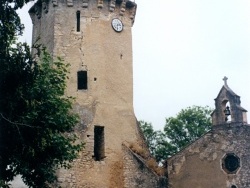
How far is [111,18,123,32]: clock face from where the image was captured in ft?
78.6

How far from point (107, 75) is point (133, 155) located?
4.30m

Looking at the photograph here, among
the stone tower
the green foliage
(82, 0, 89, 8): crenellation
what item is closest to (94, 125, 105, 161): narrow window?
the stone tower

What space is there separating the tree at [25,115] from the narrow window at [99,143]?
5.28m

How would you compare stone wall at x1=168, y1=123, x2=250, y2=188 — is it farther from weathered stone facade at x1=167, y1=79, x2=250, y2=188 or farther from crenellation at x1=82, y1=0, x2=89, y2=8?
crenellation at x1=82, y1=0, x2=89, y2=8

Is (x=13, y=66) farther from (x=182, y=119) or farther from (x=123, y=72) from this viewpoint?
(x=182, y=119)

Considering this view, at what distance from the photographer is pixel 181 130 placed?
3394 cm

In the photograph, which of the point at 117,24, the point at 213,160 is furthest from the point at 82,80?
the point at 213,160

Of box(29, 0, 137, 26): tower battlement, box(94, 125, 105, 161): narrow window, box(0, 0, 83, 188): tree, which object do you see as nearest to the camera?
box(0, 0, 83, 188): tree

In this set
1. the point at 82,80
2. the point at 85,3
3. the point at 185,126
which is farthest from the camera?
the point at 185,126

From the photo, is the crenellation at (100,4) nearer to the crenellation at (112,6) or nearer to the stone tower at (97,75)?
the stone tower at (97,75)

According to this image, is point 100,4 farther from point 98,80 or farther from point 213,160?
point 213,160

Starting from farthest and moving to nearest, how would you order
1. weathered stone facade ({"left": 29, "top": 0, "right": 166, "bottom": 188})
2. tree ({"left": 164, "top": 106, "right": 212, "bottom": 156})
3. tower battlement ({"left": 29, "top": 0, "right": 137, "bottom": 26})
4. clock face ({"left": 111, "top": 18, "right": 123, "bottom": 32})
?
1. tree ({"left": 164, "top": 106, "right": 212, "bottom": 156})
2. clock face ({"left": 111, "top": 18, "right": 123, "bottom": 32})
3. tower battlement ({"left": 29, "top": 0, "right": 137, "bottom": 26})
4. weathered stone facade ({"left": 29, "top": 0, "right": 166, "bottom": 188})

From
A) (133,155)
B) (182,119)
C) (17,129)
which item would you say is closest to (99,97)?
(133,155)

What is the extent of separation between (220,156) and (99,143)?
19.7ft
